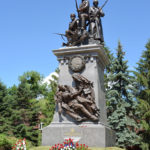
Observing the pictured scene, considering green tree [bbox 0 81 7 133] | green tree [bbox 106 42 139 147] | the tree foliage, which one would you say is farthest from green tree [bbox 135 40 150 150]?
green tree [bbox 0 81 7 133]

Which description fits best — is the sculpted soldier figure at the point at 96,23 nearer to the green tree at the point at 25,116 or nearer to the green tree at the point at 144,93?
the green tree at the point at 144,93

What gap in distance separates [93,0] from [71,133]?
679 centimetres

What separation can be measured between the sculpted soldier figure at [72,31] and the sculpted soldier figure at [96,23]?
0.74m

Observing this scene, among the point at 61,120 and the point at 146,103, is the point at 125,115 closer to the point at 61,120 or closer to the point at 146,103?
the point at 146,103

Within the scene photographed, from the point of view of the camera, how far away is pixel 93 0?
480 inches

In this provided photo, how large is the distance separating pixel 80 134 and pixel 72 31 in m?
A: 4.78

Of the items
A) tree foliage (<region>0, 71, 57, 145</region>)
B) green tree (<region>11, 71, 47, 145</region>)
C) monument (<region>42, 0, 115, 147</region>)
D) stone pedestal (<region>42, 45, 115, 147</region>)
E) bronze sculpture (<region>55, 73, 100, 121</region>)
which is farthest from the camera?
green tree (<region>11, 71, 47, 145</region>)

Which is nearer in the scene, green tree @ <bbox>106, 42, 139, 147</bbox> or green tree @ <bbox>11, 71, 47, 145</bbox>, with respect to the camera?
green tree @ <bbox>106, 42, 139, 147</bbox>

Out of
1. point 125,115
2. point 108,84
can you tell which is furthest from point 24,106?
point 125,115

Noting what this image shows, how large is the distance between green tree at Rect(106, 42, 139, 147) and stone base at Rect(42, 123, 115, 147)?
32.8 ft

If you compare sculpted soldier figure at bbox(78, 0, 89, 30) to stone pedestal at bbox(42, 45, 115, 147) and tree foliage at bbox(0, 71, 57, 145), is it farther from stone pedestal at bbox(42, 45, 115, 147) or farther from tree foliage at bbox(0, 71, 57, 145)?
tree foliage at bbox(0, 71, 57, 145)

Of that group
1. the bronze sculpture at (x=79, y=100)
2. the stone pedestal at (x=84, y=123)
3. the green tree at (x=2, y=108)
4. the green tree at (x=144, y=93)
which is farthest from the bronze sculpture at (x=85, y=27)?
the green tree at (x=2, y=108)

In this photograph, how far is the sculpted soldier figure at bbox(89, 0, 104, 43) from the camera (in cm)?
1127

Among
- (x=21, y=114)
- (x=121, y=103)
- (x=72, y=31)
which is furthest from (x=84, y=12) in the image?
(x=21, y=114)
